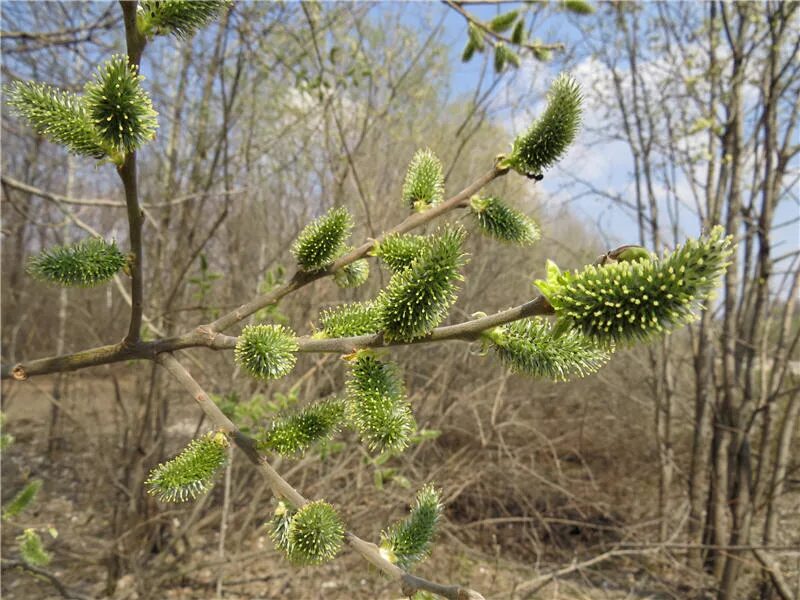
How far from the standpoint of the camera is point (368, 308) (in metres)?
0.88

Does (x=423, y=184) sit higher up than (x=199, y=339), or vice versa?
(x=423, y=184)

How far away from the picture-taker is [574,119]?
0.90 meters

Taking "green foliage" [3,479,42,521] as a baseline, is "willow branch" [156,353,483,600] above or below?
above

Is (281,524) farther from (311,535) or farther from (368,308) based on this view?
(368,308)

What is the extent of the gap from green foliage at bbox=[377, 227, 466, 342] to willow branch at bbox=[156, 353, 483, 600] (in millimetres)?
294

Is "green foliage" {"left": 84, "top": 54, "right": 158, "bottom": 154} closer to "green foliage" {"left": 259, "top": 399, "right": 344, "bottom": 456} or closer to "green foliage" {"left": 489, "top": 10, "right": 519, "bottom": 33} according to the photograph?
"green foliage" {"left": 259, "top": 399, "right": 344, "bottom": 456}

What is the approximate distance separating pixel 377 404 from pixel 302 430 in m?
0.19

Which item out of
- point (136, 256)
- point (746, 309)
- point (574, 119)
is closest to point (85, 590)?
point (136, 256)

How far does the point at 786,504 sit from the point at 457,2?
4946 millimetres

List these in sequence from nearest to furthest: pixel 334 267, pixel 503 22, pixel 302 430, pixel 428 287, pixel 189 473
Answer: pixel 428 287
pixel 189 473
pixel 302 430
pixel 334 267
pixel 503 22

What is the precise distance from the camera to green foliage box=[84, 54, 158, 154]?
669 mm

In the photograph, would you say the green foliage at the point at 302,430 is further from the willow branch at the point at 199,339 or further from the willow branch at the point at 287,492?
the willow branch at the point at 199,339

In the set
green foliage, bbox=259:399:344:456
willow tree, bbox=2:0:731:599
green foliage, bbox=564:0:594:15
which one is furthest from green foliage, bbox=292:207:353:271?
green foliage, bbox=564:0:594:15

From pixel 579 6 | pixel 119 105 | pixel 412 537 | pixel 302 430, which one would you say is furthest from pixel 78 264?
pixel 579 6
